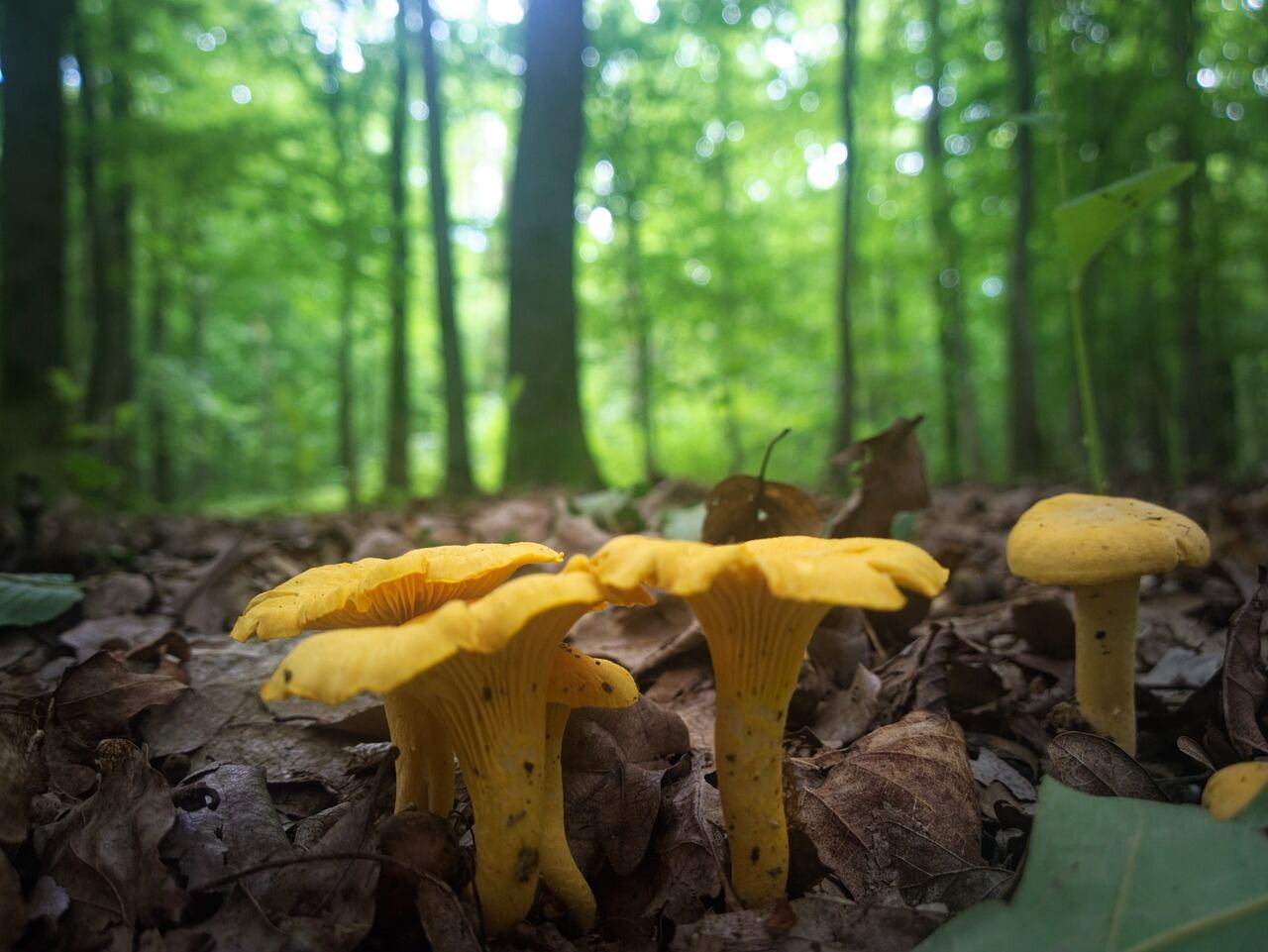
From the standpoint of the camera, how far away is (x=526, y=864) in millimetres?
1163

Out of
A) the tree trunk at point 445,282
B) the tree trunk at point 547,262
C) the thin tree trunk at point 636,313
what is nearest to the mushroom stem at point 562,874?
the tree trunk at point 547,262

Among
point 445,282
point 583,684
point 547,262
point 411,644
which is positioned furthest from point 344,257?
point 411,644

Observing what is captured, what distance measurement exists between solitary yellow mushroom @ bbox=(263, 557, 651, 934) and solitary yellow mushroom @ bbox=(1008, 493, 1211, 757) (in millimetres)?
866

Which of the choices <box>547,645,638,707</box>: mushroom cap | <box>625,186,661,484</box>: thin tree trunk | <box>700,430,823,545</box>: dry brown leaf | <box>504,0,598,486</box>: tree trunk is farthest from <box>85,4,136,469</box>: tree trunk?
<box>547,645,638,707</box>: mushroom cap

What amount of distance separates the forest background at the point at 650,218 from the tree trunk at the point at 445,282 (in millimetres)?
47

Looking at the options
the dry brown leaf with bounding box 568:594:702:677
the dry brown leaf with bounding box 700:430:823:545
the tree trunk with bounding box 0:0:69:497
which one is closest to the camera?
the dry brown leaf with bounding box 568:594:702:677

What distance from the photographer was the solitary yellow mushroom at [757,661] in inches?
43.5

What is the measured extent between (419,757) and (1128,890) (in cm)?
113

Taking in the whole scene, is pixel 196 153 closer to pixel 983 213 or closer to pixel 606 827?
pixel 606 827

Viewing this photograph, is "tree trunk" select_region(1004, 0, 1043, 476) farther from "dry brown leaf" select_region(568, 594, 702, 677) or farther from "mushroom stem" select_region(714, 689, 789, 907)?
"mushroom stem" select_region(714, 689, 789, 907)

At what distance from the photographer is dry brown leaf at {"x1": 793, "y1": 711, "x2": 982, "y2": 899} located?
1283 millimetres

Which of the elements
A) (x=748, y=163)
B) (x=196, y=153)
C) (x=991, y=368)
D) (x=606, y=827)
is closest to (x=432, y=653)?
(x=606, y=827)

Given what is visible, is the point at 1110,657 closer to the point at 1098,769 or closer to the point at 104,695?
the point at 1098,769

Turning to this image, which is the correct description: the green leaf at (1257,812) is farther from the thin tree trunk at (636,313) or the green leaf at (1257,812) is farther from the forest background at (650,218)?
the thin tree trunk at (636,313)
